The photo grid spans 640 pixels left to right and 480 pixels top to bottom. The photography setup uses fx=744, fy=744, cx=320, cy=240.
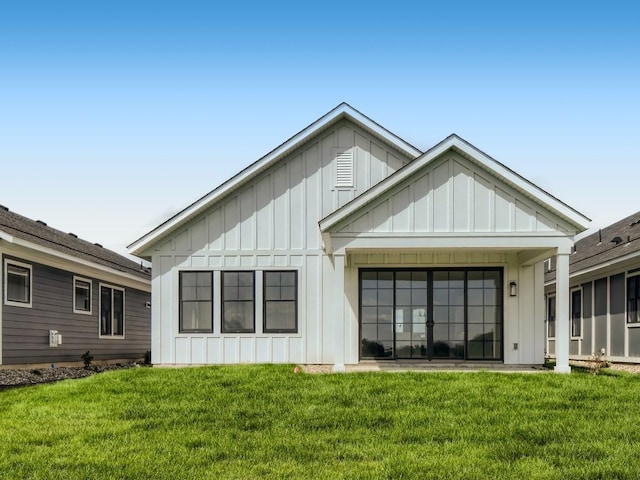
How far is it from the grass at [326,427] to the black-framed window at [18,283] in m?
4.49

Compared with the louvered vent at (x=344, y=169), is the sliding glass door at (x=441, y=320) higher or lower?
lower

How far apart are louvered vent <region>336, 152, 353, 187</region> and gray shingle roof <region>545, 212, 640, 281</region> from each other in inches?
273

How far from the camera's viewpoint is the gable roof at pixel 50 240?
1747cm

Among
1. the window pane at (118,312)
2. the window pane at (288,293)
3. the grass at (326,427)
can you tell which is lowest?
the grass at (326,427)

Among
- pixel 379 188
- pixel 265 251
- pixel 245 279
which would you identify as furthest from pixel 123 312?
pixel 379 188

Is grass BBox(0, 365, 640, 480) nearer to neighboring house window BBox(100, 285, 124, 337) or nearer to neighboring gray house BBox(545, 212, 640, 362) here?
neighboring gray house BBox(545, 212, 640, 362)

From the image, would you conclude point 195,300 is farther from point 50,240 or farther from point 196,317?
point 50,240

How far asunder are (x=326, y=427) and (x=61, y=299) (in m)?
12.9

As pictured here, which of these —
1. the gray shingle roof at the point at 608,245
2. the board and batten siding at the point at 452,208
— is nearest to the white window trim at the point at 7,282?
the board and batten siding at the point at 452,208

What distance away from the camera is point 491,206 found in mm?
14922

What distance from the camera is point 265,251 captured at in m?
17.0

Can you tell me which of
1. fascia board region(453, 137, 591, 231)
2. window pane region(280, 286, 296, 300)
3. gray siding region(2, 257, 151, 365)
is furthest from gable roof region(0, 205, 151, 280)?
fascia board region(453, 137, 591, 231)

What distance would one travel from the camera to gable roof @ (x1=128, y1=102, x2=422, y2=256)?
Result: 1677cm

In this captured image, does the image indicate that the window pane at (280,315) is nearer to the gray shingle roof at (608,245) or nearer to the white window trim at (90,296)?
the white window trim at (90,296)
